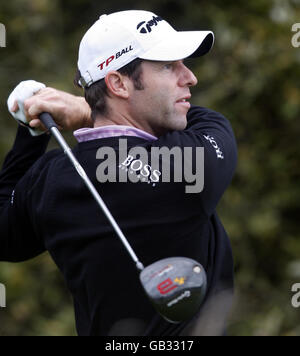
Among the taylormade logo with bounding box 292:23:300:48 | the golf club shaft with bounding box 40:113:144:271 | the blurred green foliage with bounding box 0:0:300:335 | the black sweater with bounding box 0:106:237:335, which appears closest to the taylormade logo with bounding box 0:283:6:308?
the blurred green foliage with bounding box 0:0:300:335

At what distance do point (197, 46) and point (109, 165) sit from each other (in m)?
0.57

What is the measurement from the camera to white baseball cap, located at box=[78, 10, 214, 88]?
243 centimetres

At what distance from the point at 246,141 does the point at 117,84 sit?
3.59 meters

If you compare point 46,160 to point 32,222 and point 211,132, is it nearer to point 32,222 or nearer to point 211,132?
point 32,222

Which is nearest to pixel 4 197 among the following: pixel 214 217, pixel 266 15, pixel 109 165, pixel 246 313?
pixel 109 165

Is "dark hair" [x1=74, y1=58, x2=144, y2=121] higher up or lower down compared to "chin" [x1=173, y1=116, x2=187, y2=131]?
higher up

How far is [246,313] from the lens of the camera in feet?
18.3

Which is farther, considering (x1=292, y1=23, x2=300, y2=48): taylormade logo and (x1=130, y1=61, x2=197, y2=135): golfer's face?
(x1=292, y1=23, x2=300, y2=48): taylormade logo

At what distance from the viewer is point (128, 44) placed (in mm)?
2434

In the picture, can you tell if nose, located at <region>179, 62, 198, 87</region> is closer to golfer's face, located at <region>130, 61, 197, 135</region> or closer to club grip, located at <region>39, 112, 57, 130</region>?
golfer's face, located at <region>130, 61, 197, 135</region>

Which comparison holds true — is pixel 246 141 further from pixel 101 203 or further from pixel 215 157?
pixel 101 203

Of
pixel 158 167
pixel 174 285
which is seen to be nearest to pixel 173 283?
pixel 174 285

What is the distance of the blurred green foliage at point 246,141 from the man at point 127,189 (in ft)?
10.2

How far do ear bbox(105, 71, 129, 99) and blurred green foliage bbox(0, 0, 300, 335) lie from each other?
328 cm
